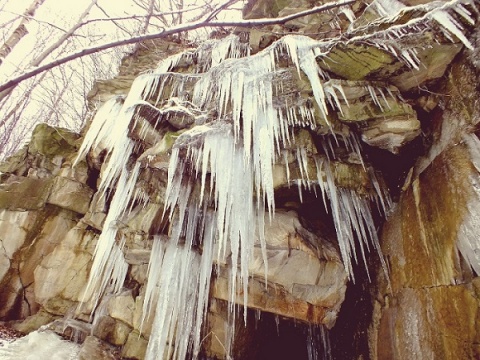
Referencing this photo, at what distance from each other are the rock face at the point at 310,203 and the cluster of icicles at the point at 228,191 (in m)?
0.02

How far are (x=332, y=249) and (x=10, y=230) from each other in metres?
6.12

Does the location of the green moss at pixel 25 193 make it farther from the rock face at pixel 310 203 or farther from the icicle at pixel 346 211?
the icicle at pixel 346 211

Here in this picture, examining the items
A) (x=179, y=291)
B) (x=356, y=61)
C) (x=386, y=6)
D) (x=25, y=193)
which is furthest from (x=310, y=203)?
(x=25, y=193)

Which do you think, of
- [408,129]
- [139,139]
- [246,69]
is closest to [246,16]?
[246,69]

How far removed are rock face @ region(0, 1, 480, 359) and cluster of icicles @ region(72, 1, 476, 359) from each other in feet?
0.07

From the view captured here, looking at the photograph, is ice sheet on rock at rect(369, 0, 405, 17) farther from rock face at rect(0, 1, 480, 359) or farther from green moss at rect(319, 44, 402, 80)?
green moss at rect(319, 44, 402, 80)

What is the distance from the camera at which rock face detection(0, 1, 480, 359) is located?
2.86m

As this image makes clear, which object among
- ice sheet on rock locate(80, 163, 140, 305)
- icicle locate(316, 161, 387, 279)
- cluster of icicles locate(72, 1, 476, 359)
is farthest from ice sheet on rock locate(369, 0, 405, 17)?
ice sheet on rock locate(80, 163, 140, 305)

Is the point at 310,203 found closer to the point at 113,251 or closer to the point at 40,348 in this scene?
the point at 113,251

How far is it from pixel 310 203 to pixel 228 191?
47.5 inches

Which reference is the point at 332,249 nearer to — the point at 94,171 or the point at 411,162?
the point at 411,162

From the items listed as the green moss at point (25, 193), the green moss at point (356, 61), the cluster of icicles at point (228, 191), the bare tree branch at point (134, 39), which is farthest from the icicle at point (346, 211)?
the green moss at point (25, 193)

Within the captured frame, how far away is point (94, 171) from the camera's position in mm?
6453

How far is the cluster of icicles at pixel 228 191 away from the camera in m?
3.46
